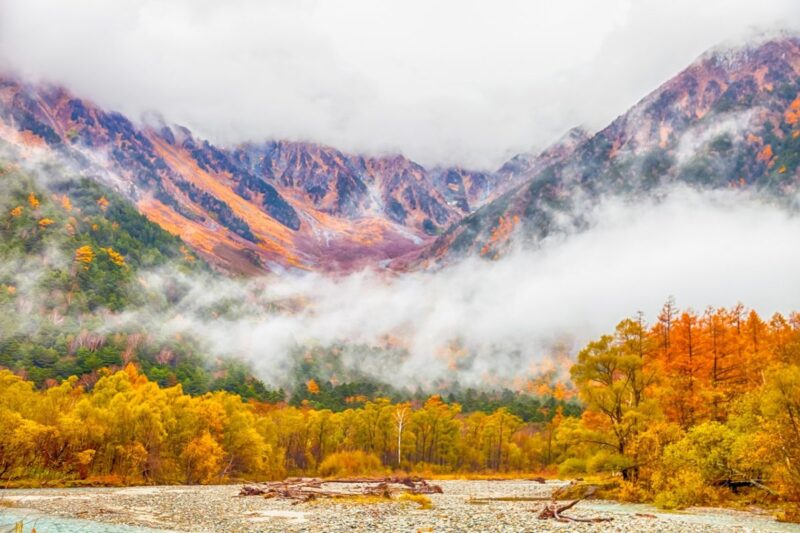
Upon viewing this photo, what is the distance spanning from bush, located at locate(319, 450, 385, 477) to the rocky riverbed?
172 ft

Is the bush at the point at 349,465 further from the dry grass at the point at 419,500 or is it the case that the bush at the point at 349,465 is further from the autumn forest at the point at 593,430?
the dry grass at the point at 419,500

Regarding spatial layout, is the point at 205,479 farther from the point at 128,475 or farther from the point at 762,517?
the point at 762,517

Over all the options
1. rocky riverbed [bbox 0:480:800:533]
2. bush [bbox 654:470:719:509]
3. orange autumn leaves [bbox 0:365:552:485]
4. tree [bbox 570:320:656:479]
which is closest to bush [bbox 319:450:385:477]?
orange autumn leaves [bbox 0:365:552:485]

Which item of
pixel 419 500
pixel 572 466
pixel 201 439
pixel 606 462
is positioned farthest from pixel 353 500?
pixel 201 439

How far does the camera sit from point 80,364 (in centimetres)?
18250

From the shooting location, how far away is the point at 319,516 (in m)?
46.2

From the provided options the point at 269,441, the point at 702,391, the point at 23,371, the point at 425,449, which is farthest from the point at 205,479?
the point at 23,371

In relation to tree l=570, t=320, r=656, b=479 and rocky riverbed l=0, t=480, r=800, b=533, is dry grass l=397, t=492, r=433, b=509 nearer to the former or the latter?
rocky riverbed l=0, t=480, r=800, b=533

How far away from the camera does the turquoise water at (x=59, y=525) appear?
1518 inches

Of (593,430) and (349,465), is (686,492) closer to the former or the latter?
(593,430)

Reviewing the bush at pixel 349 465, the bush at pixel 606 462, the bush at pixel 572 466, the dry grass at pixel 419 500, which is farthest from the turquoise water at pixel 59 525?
the bush at pixel 349 465

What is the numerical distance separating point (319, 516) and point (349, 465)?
2783 inches

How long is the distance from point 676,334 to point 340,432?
8516 cm

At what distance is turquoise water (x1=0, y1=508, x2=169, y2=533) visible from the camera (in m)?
38.6
